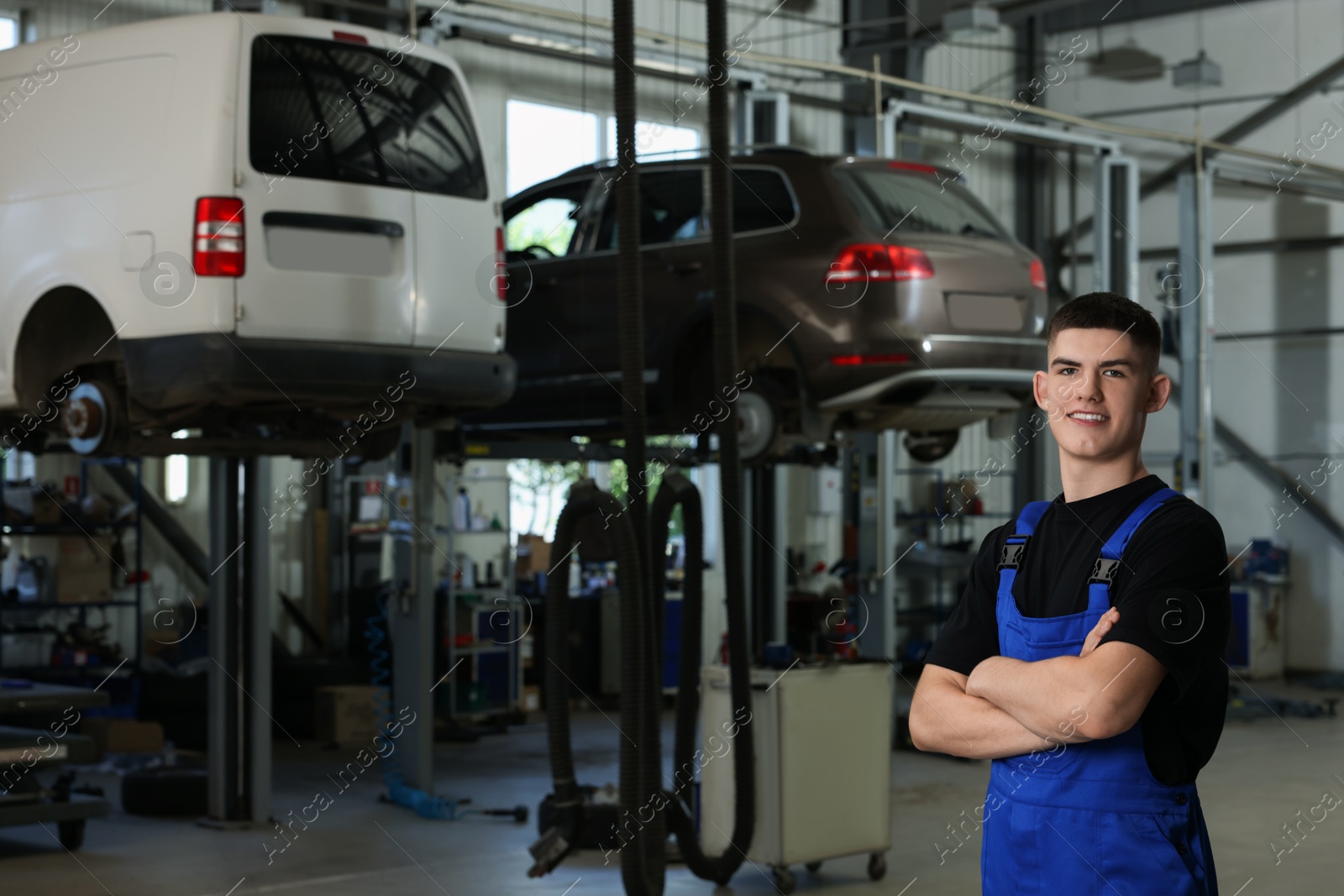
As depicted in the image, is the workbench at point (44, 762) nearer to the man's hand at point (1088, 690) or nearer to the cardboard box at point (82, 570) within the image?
the cardboard box at point (82, 570)

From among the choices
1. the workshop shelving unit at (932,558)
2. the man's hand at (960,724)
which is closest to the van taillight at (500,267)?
the man's hand at (960,724)

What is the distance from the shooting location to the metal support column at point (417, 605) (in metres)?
→ 7.14

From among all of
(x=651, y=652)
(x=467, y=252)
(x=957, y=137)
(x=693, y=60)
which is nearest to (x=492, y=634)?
(x=693, y=60)

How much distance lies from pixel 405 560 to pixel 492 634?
11.6 feet

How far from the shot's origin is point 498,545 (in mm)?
12492

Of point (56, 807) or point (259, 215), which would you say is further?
point (56, 807)

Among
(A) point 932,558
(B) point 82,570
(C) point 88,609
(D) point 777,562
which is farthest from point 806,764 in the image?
(A) point 932,558

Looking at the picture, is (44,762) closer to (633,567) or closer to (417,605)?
(417,605)

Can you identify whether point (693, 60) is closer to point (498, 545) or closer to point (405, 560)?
point (405, 560)

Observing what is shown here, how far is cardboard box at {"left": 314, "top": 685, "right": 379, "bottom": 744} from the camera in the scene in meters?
9.54

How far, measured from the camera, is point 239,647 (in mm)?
6828

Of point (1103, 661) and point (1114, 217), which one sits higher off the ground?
point (1114, 217)

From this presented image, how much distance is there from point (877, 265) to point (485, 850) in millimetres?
3129

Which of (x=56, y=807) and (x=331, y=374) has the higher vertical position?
(x=331, y=374)
